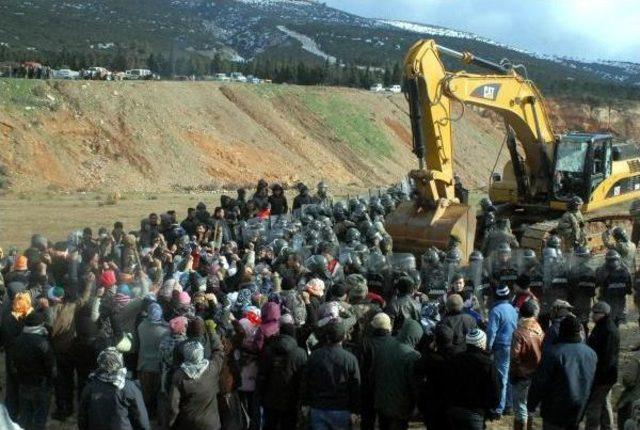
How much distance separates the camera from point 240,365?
904 centimetres

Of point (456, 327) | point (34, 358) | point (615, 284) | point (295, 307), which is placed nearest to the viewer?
point (456, 327)

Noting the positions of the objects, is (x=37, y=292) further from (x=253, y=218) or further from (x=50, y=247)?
(x=253, y=218)

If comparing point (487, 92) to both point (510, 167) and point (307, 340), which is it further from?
point (307, 340)

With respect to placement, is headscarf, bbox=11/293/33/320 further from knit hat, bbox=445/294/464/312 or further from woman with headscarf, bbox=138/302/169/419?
knit hat, bbox=445/294/464/312

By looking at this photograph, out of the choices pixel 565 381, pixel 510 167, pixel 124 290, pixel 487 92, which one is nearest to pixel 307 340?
pixel 565 381

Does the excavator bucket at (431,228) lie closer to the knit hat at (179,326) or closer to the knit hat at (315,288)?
the knit hat at (315,288)

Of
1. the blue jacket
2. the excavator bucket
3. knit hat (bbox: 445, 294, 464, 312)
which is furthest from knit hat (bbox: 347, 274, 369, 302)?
the excavator bucket

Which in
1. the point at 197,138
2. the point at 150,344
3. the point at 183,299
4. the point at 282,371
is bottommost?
the point at 197,138

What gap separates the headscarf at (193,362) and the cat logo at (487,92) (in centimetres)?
1023

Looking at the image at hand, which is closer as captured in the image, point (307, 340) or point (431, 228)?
point (307, 340)

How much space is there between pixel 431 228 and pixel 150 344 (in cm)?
735

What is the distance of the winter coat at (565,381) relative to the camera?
25.3 feet

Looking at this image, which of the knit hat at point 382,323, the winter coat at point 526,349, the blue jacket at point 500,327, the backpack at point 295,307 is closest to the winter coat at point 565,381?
the winter coat at point 526,349

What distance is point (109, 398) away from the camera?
7.38m
